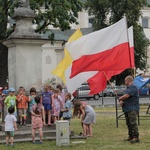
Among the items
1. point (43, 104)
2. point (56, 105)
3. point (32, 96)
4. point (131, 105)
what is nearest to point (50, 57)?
point (56, 105)

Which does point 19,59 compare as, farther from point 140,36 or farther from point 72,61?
point 140,36

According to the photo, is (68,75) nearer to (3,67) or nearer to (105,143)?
(105,143)

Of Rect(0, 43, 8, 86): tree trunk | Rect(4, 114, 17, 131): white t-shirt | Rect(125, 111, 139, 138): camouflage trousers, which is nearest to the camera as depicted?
Rect(4, 114, 17, 131): white t-shirt

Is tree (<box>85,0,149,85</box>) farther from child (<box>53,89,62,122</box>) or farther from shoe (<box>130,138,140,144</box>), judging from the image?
shoe (<box>130,138,140,144</box>)

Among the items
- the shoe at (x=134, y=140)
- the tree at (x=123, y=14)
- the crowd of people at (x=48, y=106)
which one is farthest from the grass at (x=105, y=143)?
the tree at (x=123, y=14)

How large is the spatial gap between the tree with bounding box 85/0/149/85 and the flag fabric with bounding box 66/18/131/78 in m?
45.7

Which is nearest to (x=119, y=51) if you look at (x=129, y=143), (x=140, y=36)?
(x=129, y=143)

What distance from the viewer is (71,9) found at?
112ft

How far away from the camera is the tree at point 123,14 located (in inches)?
2373

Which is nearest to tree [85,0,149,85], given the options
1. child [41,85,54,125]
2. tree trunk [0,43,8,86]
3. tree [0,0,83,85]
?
tree [0,0,83,85]

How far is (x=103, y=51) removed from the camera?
1368 cm

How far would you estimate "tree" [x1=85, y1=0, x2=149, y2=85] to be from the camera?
2373 inches

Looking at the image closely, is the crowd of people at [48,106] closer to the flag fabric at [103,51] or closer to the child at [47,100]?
the child at [47,100]

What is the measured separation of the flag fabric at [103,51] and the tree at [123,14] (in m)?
45.7
